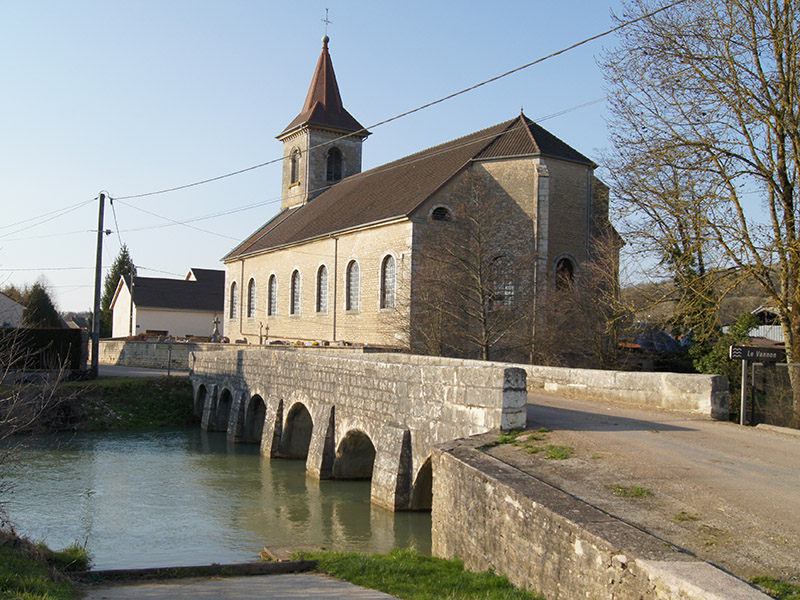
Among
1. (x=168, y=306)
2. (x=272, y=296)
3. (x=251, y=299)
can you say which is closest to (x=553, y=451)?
(x=272, y=296)

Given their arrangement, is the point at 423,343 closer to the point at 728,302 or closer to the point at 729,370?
the point at 728,302

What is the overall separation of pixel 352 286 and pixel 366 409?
18727mm

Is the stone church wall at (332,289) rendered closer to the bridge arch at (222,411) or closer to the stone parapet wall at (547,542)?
the bridge arch at (222,411)

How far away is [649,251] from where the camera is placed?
14609mm

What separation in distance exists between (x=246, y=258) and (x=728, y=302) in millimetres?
29986

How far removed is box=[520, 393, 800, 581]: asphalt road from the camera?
17.2 feet

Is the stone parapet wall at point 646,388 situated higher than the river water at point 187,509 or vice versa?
the stone parapet wall at point 646,388

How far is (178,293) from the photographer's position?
60.2 metres

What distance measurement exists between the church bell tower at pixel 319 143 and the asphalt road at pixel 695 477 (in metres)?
Answer: 36.7

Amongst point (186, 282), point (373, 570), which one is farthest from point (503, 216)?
point (186, 282)

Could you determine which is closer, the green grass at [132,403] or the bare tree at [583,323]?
the bare tree at [583,323]

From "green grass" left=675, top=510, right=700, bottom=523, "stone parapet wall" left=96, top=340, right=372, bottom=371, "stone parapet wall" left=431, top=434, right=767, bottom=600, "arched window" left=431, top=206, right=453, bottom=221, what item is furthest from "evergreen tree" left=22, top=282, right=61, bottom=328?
"green grass" left=675, top=510, right=700, bottom=523

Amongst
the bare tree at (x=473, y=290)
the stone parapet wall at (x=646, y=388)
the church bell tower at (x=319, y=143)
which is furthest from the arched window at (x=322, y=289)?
the stone parapet wall at (x=646, y=388)

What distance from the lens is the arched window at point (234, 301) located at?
4519cm
